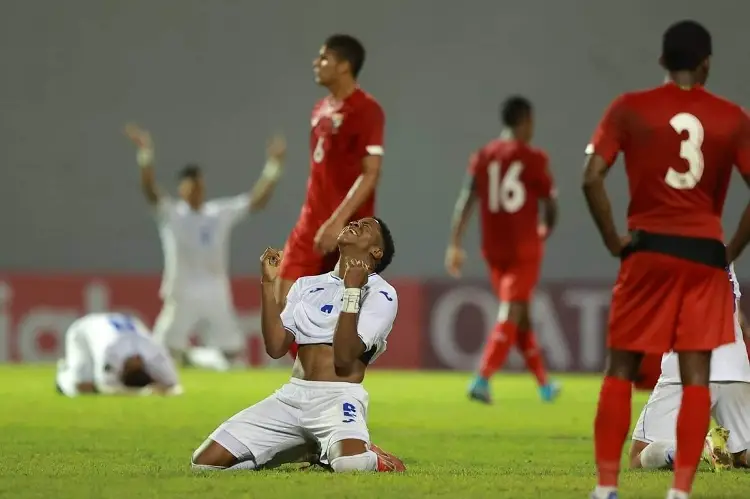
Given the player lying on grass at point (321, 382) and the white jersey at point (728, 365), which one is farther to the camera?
the white jersey at point (728, 365)

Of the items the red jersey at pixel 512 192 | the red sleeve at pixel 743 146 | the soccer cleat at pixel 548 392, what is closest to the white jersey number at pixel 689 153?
the red sleeve at pixel 743 146

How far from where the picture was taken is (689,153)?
5355 mm

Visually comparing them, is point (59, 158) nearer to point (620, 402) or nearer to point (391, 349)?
point (391, 349)

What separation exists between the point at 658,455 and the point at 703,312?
1697 mm

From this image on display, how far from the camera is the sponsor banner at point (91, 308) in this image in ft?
56.5

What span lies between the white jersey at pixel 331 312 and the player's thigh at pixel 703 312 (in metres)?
1.63

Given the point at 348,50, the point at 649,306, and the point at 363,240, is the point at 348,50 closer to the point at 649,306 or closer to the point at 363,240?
the point at 363,240

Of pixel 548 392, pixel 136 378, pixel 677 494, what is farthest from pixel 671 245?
pixel 136 378

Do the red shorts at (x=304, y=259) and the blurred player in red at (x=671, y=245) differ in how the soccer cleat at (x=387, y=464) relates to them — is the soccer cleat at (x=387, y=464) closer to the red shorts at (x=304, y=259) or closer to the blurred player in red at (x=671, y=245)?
the blurred player in red at (x=671, y=245)

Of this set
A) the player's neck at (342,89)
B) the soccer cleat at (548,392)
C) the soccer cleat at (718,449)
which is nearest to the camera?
the soccer cleat at (718,449)

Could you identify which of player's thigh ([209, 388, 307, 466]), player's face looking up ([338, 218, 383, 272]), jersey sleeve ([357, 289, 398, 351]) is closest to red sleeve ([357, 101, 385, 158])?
player's face looking up ([338, 218, 383, 272])

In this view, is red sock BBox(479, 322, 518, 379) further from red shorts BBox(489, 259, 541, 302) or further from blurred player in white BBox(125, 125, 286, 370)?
blurred player in white BBox(125, 125, 286, 370)

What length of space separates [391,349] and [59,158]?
5.82 m

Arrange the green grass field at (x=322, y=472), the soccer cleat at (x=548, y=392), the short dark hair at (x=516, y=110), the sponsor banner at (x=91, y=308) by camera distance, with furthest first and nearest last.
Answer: the sponsor banner at (x=91, y=308) → the soccer cleat at (x=548, y=392) → the short dark hair at (x=516, y=110) → the green grass field at (x=322, y=472)
